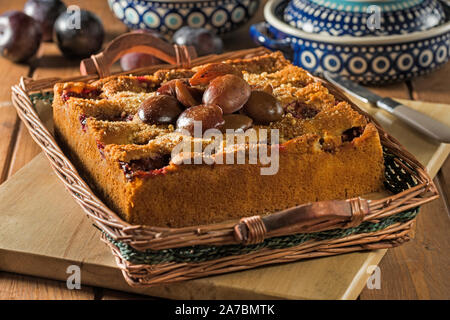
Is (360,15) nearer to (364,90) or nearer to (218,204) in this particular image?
(364,90)

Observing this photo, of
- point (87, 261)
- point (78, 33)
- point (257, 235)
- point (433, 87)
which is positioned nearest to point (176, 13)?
point (78, 33)

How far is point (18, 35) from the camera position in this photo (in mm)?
2449

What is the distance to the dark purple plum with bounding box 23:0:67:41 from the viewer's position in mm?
2684

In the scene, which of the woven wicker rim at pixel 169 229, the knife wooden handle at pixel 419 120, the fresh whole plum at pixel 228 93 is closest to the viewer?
the woven wicker rim at pixel 169 229

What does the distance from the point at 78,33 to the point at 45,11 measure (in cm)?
30

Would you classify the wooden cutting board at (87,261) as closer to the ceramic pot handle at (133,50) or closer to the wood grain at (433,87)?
the ceramic pot handle at (133,50)

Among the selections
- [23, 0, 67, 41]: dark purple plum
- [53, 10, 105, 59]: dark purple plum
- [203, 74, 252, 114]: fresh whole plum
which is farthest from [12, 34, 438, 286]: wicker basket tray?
[23, 0, 67, 41]: dark purple plum

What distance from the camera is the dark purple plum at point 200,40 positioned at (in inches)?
93.6

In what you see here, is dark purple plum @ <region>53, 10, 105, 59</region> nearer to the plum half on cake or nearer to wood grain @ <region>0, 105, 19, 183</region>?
wood grain @ <region>0, 105, 19, 183</region>

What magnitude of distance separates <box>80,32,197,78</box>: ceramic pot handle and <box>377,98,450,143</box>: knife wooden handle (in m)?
0.63

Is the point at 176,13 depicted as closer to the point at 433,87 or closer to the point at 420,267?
the point at 433,87

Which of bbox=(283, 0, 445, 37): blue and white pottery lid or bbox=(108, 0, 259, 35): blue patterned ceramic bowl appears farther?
bbox=(108, 0, 259, 35): blue patterned ceramic bowl

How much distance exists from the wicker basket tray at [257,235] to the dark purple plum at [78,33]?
43.9 inches

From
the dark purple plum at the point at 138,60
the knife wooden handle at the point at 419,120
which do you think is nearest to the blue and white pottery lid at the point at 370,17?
the knife wooden handle at the point at 419,120
